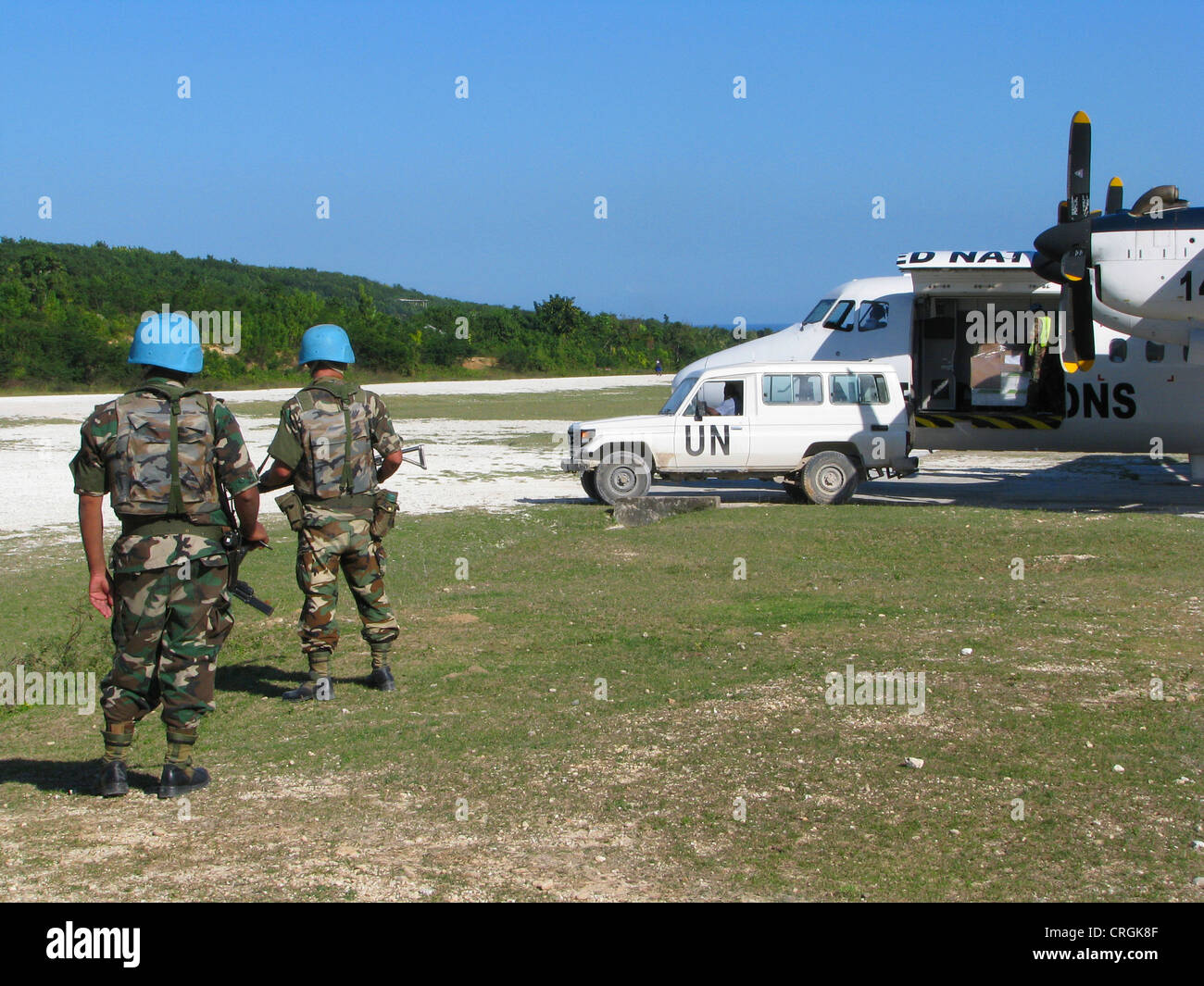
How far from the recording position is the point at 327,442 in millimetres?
7301

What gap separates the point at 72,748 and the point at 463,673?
249cm

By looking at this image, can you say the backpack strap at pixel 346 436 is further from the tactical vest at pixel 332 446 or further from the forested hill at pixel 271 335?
the forested hill at pixel 271 335

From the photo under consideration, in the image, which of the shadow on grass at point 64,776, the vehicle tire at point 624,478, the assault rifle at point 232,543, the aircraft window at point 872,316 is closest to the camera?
the assault rifle at point 232,543

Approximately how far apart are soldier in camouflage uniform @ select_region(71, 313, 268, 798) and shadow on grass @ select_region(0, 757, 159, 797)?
0.23 meters

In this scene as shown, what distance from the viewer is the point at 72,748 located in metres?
6.76

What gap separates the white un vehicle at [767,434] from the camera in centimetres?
1748

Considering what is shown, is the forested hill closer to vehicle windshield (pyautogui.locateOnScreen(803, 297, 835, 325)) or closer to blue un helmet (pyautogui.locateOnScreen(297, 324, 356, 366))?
vehicle windshield (pyautogui.locateOnScreen(803, 297, 835, 325))

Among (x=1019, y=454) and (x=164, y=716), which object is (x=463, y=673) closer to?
(x=164, y=716)

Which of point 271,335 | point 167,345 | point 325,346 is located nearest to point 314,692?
point 325,346

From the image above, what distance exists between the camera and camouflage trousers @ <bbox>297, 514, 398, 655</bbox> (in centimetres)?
730

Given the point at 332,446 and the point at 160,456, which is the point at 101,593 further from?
the point at 332,446

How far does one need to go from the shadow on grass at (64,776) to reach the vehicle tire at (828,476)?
1249cm

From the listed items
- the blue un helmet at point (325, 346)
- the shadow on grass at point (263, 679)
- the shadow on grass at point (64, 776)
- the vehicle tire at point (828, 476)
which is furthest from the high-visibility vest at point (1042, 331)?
the shadow on grass at point (64, 776)

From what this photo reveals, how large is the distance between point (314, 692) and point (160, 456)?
2.45 meters
